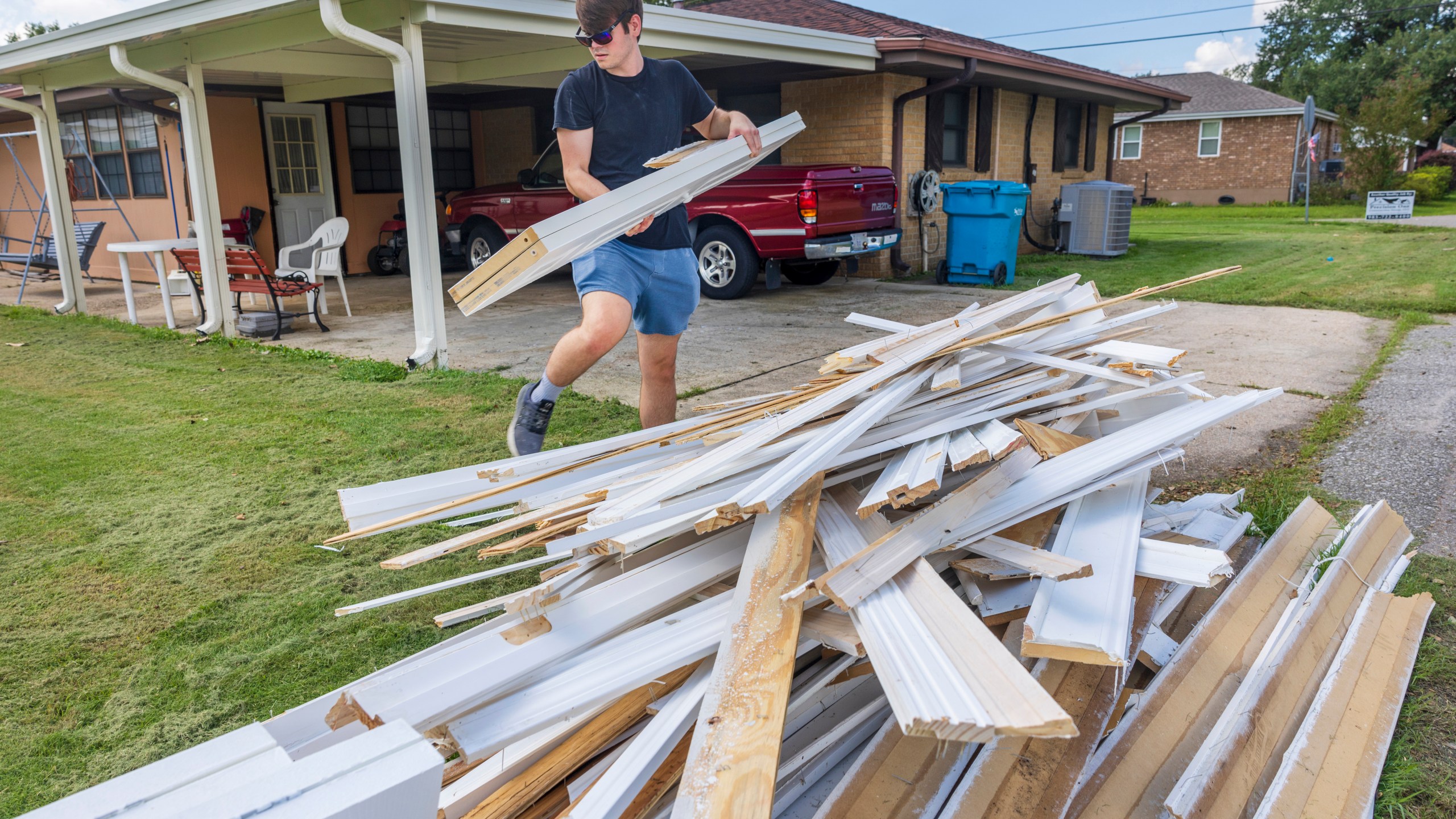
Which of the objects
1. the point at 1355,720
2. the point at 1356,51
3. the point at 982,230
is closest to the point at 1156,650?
the point at 1355,720

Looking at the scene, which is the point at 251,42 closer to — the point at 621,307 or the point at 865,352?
the point at 621,307

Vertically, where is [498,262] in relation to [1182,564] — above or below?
above

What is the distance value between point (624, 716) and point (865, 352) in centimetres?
158

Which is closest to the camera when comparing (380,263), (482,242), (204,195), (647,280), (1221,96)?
(647,280)

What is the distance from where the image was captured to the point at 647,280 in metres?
3.52

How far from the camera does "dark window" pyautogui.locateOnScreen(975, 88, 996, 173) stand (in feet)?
45.0

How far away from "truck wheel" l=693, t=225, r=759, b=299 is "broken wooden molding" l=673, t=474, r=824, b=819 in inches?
324

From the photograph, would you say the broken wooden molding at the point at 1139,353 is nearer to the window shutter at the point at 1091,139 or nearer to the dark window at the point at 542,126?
the dark window at the point at 542,126

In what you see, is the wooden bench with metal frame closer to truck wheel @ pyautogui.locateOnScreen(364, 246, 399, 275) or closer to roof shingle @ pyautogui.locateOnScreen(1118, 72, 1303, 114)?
truck wheel @ pyautogui.locateOnScreen(364, 246, 399, 275)

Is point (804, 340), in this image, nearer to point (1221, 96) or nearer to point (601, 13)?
point (601, 13)

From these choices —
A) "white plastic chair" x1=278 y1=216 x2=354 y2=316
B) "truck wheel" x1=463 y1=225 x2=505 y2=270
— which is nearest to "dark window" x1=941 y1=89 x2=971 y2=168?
"truck wheel" x1=463 y1=225 x2=505 y2=270

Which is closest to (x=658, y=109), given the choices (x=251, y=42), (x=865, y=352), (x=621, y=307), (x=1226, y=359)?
(x=621, y=307)

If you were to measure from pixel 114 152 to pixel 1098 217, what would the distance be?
47.5 feet

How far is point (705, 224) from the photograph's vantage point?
10.2 meters
